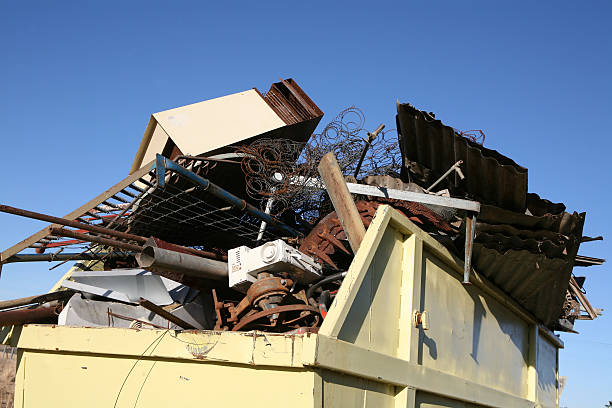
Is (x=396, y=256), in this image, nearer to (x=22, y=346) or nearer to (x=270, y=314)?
(x=270, y=314)

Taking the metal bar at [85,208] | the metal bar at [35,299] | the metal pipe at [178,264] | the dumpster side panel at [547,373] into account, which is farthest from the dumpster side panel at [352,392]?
the dumpster side panel at [547,373]

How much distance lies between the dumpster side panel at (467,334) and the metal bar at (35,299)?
2474 mm

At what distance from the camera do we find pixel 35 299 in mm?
4020

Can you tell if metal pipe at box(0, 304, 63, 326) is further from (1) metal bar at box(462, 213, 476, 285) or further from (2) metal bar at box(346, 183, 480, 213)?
(1) metal bar at box(462, 213, 476, 285)

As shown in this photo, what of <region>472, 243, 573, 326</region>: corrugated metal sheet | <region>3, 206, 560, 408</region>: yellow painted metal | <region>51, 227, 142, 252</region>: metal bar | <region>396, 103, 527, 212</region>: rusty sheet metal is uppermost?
<region>396, 103, 527, 212</region>: rusty sheet metal

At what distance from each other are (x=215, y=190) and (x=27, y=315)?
141 centimetres

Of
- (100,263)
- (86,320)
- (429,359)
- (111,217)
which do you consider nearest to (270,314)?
(429,359)

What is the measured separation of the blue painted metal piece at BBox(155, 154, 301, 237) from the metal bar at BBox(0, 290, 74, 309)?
115 centimetres

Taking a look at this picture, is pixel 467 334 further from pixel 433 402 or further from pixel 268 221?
pixel 268 221

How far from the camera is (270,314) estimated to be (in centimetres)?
304

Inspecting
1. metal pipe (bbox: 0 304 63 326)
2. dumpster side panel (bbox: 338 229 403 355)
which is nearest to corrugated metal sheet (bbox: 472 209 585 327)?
dumpster side panel (bbox: 338 229 403 355)

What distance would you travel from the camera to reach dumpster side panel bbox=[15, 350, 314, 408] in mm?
2244

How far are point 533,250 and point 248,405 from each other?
2.57 m

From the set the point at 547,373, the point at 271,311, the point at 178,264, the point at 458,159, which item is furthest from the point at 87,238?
the point at 547,373
